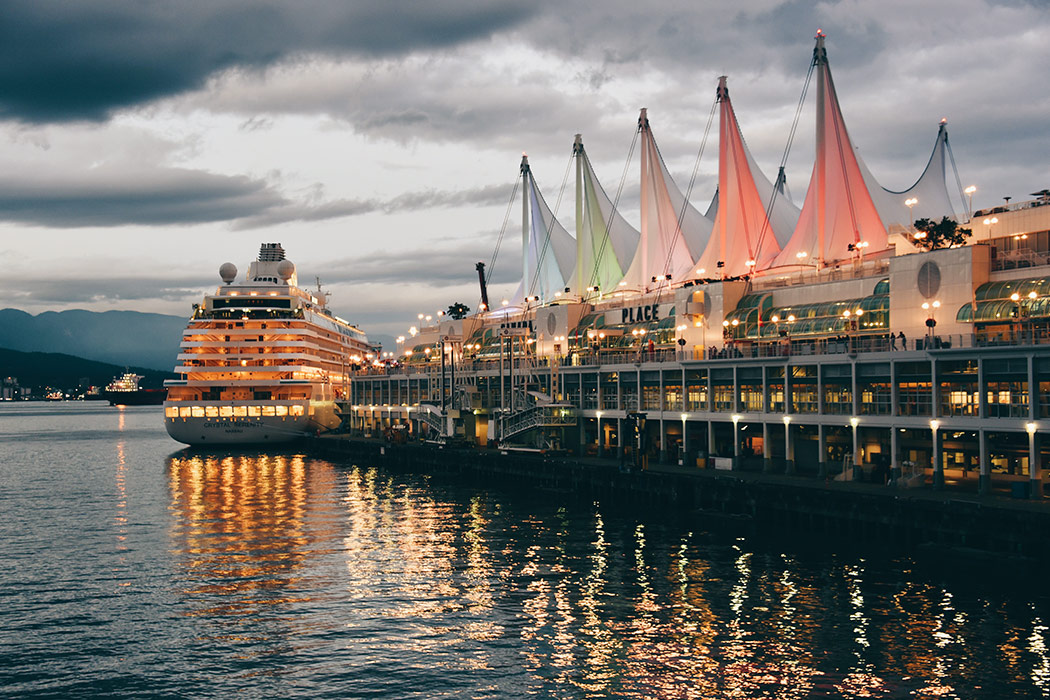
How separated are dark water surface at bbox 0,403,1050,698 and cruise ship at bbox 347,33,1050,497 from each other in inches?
525

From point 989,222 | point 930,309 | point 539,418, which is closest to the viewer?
point 930,309

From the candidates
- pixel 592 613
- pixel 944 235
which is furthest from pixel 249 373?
pixel 592 613

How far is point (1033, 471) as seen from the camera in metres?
47.8

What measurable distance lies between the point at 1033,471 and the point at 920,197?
210ft

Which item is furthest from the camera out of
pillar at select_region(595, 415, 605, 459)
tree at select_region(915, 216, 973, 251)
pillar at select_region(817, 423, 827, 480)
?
pillar at select_region(595, 415, 605, 459)

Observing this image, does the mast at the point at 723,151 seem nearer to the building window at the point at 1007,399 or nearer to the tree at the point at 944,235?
the tree at the point at 944,235

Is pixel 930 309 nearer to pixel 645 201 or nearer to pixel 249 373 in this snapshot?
pixel 645 201

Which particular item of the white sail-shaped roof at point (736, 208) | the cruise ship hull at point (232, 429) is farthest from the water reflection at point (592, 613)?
the cruise ship hull at point (232, 429)

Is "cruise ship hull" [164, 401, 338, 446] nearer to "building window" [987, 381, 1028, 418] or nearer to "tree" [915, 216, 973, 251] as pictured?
"tree" [915, 216, 973, 251]

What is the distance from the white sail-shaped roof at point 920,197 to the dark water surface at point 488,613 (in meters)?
53.9

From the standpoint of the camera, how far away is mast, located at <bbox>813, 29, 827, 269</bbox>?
8506 centimetres

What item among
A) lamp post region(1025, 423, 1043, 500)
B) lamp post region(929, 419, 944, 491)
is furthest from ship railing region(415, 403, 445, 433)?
lamp post region(1025, 423, 1043, 500)

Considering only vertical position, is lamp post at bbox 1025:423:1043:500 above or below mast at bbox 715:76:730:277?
below

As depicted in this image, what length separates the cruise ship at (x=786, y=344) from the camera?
54.5 meters
